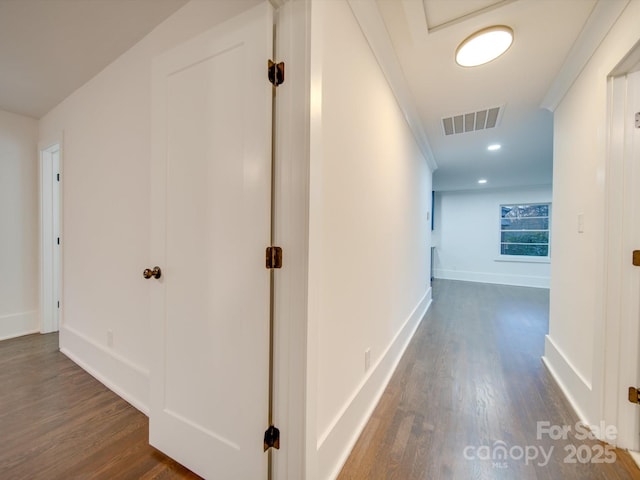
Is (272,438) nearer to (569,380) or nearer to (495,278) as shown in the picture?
(569,380)

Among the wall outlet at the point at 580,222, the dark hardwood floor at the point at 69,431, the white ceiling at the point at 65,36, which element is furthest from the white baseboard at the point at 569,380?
the white ceiling at the point at 65,36

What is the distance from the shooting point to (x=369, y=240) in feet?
5.58

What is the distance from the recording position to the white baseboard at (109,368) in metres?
1.66

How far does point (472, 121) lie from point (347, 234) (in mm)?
2486

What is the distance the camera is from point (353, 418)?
4.66 ft

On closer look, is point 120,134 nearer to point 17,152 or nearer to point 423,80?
point 17,152

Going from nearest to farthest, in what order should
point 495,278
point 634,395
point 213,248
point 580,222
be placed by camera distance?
point 213,248 → point 634,395 → point 580,222 → point 495,278

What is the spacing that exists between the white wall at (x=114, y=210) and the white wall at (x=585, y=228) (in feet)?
6.85

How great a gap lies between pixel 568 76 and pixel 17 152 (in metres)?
5.30

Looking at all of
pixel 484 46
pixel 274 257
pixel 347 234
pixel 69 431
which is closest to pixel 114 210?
pixel 69 431

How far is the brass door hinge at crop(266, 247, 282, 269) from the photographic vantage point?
3.28 ft

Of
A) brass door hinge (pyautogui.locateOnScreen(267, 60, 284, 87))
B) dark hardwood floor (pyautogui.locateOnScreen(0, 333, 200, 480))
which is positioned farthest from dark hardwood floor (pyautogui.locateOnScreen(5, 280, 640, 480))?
brass door hinge (pyautogui.locateOnScreen(267, 60, 284, 87))

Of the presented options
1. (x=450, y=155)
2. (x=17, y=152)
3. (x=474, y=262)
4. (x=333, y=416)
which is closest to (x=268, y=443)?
(x=333, y=416)

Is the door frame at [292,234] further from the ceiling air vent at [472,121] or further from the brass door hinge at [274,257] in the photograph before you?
the ceiling air vent at [472,121]
